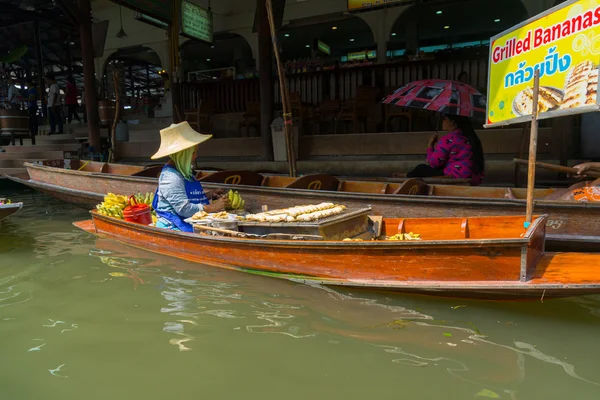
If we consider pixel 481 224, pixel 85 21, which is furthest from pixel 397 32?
pixel 481 224

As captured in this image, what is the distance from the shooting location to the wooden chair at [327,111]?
1019cm

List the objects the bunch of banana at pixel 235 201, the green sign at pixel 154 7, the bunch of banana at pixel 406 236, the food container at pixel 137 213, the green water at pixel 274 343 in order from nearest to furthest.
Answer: the green water at pixel 274 343 → the bunch of banana at pixel 406 236 → the food container at pixel 137 213 → the bunch of banana at pixel 235 201 → the green sign at pixel 154 7

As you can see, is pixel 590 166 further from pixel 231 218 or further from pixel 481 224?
pixel 231 218

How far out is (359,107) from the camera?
9.90 meters

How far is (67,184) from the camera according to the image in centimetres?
791

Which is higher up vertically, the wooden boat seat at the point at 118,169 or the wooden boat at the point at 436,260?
the wooden boat seat at the point at 118,169

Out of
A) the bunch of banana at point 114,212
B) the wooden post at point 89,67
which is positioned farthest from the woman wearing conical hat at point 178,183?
the wooden post at point 89,67

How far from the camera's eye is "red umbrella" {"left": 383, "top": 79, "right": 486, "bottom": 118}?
538cm

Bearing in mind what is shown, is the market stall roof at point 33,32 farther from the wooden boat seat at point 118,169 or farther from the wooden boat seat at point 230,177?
the wooden boat seat at point 230,177

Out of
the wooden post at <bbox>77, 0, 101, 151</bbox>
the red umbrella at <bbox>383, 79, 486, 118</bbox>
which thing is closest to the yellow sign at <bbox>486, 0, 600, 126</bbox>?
the red umbrella at <bbox>383, 79, 486, 118</bbox>

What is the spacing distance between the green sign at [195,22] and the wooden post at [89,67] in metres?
3.20

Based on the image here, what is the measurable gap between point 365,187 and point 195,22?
264 inches

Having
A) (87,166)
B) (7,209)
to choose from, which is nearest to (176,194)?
(7,209)

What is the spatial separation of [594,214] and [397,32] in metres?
12.5
